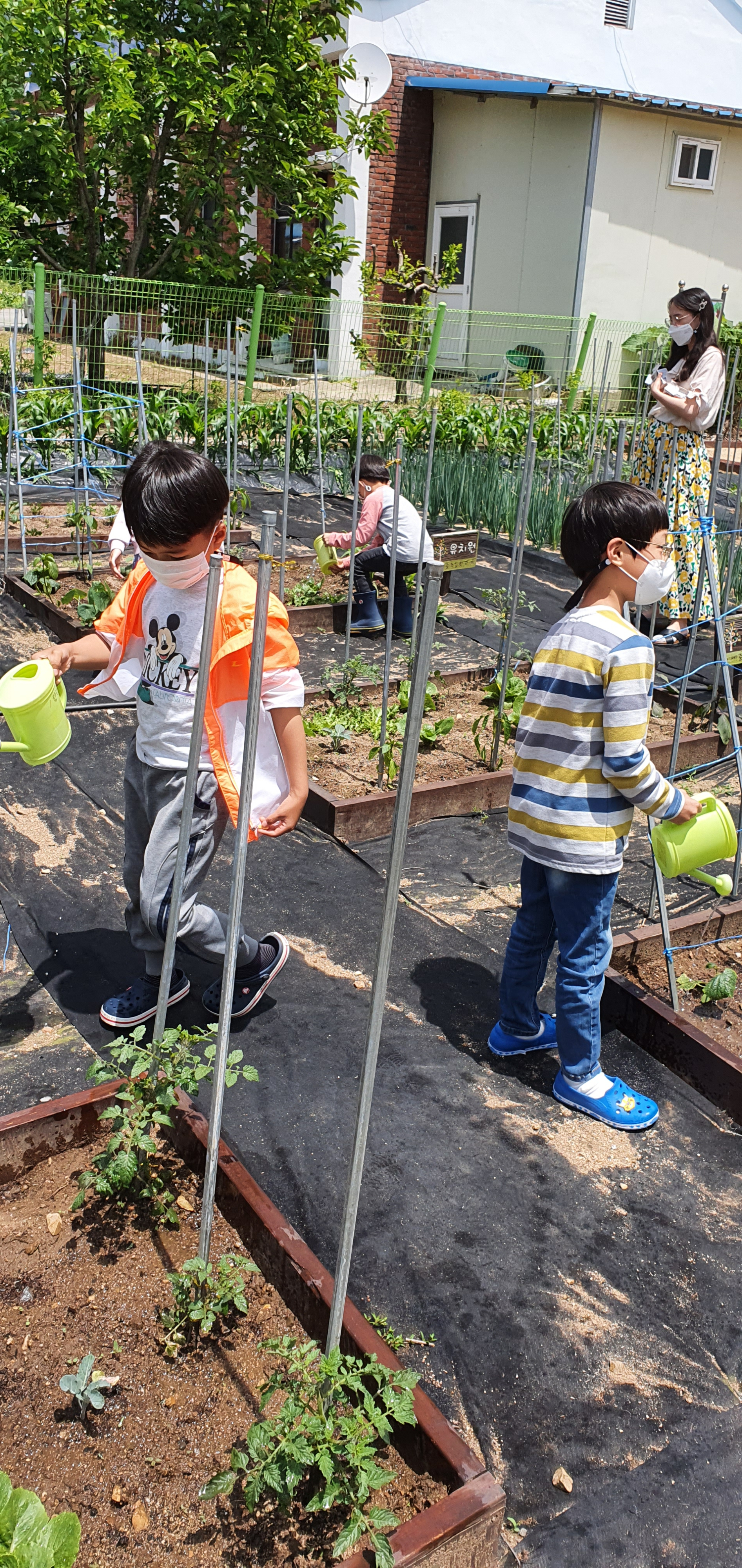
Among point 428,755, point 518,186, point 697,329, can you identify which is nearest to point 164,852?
point 428,755

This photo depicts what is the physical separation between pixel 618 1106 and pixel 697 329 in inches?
151

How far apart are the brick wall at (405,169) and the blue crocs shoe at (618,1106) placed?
46.7 ft

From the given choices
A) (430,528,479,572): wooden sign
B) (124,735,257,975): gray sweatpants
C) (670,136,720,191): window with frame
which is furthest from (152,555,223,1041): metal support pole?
(670,136,720,191): window with frame

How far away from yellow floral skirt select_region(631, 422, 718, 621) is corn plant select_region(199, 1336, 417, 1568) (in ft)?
14.2

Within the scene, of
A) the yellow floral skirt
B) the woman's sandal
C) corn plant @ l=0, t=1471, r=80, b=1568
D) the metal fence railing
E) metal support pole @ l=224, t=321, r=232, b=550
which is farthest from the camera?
the metal fence railing

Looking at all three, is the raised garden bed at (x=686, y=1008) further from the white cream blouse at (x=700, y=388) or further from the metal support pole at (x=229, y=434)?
the metal support pole at (x=229, y=434)

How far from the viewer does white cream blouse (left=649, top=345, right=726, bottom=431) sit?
5000 mm

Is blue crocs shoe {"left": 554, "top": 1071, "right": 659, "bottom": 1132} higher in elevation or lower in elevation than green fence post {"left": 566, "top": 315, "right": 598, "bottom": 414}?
lower

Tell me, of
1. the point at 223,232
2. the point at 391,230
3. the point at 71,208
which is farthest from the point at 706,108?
the point at 71,208

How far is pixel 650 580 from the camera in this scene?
2.27 m

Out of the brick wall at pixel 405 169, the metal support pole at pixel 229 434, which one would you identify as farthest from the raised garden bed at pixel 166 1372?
the brick wall at pixel 405 169

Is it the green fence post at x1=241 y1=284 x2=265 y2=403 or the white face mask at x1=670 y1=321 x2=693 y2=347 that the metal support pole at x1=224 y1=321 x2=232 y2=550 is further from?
the white face mask at x1=670 y1=321 x2=693 y2=347

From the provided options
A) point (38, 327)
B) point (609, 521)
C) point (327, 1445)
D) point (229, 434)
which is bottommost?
point (327, 1445)

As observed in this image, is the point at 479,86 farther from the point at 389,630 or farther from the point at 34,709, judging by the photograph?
the point at 34,709
